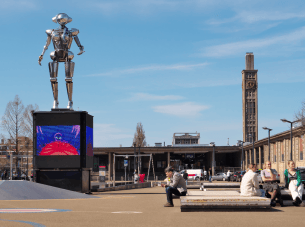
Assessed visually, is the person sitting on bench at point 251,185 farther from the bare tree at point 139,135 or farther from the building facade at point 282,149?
the bare tree at point 139,135

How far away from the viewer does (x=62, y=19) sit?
25.6 metres

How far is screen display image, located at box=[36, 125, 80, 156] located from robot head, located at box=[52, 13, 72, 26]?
5.35m

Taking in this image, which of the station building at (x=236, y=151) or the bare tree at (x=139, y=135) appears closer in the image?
the station building at (x=236, y=151)

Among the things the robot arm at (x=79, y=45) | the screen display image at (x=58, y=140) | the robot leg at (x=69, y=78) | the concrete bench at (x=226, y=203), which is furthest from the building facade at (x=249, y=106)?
the concrete bench at (x=226, y=203)

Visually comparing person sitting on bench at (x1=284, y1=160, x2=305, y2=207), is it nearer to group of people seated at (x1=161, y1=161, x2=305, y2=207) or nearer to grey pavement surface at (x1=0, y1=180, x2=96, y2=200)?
group of people seated at (x1=161, y1=161, x2=305, y2=207)

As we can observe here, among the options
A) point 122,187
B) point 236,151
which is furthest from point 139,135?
point 122,187

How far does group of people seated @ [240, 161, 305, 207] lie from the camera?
13633mm

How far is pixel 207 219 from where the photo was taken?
10.4 meters

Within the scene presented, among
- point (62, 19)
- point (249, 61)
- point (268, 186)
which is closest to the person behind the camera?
point (268, 186)

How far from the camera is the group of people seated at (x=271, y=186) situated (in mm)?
13633

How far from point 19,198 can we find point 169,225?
10.1m

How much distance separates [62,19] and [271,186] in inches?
598

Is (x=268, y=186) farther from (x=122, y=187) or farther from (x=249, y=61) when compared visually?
(x=249, y=61)

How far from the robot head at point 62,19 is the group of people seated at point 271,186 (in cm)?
1433
